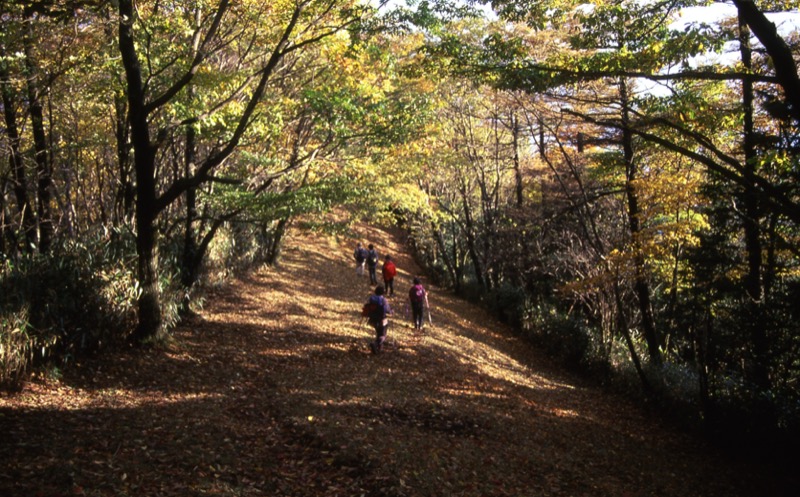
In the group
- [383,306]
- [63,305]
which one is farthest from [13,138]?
[383,306]

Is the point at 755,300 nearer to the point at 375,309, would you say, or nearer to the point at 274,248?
the point at 375,309

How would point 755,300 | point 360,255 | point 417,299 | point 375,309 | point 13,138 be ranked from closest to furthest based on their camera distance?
point 13,138 → point 755,300 → point 375,309 → point 417,299 → point 360,255

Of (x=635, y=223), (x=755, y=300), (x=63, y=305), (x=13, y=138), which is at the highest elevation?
(x=13, y=138)

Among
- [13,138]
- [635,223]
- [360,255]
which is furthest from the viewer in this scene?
[360,255]

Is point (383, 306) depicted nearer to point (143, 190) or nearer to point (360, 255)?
point (143, 190)

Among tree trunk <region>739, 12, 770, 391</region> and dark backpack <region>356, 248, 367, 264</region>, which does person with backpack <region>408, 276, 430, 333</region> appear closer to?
tree trunk <region>739, 12, 770, 391</region>

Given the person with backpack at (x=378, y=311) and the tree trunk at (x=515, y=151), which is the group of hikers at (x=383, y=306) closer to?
the person with backpack at (x=378, y=311)

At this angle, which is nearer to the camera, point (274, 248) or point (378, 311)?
point (378, 311)

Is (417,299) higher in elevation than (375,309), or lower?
lower

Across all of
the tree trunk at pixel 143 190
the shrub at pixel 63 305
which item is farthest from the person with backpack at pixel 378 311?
the shrub at pixel 63 305

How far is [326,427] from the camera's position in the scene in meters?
7.40

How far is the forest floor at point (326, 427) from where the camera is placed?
5781mm

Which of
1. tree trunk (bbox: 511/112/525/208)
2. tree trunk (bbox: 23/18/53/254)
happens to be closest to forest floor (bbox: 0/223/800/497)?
tree trunk (bbox: 23/18/53/254)

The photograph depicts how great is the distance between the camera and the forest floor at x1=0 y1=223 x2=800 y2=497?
19.0 feet
